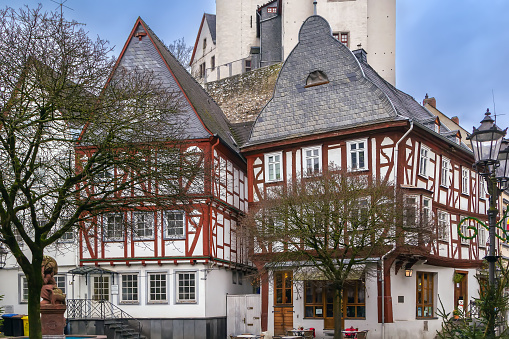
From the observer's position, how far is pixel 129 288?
105 feet

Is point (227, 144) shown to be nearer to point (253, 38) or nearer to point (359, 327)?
point (359, 327)

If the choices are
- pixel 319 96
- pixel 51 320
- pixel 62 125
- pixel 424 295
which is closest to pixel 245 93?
pixel 319 96

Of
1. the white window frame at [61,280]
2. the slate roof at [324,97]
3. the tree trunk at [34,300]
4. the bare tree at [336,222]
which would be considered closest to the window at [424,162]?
the slate roof at [324,97]

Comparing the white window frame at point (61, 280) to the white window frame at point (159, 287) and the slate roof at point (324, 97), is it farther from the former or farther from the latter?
the slate roof at point (324, 97)

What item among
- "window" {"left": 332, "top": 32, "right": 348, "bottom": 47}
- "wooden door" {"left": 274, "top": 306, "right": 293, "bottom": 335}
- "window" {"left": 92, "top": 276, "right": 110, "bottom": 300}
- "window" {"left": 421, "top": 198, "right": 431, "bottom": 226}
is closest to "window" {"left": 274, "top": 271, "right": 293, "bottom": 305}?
"wooden door" {"left": 274, "top": 306, "right": 293, "bottom": 335}

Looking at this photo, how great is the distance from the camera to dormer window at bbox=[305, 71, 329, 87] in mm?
32094

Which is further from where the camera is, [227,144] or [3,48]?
[227,144]

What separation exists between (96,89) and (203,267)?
46.5 ft

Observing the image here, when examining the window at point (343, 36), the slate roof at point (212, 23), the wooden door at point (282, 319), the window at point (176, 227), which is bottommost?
the wooden door at point (282, 319)

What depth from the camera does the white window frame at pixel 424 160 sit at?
100 feet

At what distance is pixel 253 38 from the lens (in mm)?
56406

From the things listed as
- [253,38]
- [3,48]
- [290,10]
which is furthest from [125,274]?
[253,38]

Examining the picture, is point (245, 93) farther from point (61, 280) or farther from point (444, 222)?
point (61, 280)

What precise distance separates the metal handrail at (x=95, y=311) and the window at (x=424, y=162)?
13703mm
